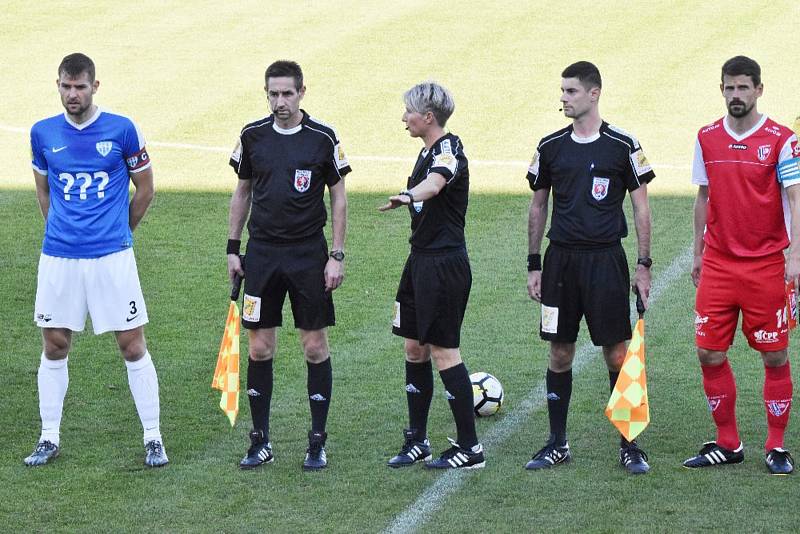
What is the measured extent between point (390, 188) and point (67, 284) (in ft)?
24.6

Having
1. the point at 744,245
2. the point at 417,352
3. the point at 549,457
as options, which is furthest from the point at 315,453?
the point at 744,245

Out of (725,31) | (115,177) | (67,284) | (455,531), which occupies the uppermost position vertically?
(725,31)

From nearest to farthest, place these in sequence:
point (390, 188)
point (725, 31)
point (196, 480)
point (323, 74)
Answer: point (196, 480) < point (390, 188) < point (323, 74) < point (725, 31)

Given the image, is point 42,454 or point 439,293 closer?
point 439,293

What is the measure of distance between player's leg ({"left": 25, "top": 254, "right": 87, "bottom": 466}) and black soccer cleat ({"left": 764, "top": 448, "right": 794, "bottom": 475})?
11.8 feet

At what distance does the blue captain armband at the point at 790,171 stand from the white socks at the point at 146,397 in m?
3.37

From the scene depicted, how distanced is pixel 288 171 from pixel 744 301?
238 centimetres

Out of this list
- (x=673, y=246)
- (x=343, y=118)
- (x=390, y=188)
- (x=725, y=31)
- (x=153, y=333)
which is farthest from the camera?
(x=725, y=31)

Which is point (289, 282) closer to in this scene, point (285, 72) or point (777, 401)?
point (285, 72)

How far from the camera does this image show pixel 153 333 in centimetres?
961

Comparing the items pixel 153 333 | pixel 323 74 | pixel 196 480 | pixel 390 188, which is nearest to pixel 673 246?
pixel 390 188

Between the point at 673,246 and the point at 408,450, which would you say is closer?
the point at 408,450

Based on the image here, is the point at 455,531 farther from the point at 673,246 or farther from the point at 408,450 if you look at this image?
the point at 673,246

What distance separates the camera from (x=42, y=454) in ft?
23.1
